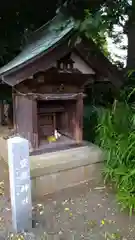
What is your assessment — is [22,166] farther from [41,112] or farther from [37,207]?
[41,112]

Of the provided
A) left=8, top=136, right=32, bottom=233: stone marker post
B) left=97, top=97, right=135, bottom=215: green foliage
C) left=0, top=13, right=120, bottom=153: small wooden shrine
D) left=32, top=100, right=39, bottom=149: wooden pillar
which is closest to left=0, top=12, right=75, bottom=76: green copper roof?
left=0, top=13, right=120, bottom=153: small wooden shrine

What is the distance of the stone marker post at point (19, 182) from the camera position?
2.17m

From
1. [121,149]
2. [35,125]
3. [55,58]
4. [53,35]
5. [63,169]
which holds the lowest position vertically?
[63,169]

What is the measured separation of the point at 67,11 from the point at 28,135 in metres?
2.18

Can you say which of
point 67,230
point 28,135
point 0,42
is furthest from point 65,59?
point 0,42

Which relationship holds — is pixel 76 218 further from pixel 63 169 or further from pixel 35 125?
pixel 35 125

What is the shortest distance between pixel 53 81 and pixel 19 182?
5.97ft

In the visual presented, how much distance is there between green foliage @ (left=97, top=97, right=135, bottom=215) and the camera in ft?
8.71

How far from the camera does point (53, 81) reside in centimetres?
348

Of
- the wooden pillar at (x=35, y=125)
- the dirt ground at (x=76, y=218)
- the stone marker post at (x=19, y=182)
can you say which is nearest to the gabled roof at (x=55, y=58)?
the wooden pillar at (x=35, y=125)

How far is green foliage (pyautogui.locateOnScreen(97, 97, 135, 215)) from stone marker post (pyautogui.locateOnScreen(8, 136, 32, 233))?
1152 mm

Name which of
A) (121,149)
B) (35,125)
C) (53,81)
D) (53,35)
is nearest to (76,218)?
(121,149)

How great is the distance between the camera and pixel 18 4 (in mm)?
5582

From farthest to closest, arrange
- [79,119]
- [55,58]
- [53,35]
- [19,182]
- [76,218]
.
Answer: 1. [79,119]
2. [53,35]
3. [55,58]
4. [76,218]
5. [19,182]
